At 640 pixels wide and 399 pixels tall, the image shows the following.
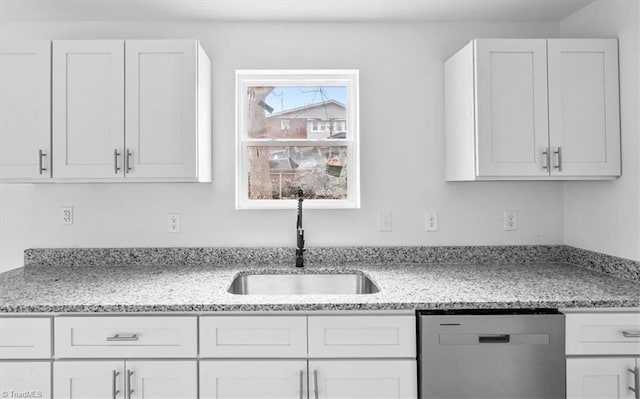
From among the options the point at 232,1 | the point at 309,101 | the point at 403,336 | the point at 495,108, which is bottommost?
the point at 403,336

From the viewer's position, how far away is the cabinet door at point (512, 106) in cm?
212

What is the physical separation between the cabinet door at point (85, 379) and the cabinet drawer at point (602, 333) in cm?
180

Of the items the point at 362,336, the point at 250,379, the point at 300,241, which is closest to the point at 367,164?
the point at 300,241

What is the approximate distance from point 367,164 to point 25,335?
1.83m

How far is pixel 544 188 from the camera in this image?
8.35 feet

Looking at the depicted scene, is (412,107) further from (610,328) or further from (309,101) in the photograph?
(610,328)

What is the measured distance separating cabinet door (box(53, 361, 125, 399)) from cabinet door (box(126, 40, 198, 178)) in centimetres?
90

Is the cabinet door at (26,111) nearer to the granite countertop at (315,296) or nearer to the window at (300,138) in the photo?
the granite countertop at (315,296)

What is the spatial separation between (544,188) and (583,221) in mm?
276

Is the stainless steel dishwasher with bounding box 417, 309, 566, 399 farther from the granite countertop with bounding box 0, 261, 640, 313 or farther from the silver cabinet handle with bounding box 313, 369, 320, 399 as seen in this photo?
the silver cabinet handle with bounding box 313, 369, 320, 399

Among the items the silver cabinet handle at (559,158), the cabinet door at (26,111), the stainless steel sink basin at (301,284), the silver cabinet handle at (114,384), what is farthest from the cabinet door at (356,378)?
the cabinet door at (26,111)

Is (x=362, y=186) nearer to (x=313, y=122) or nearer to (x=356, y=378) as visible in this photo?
(x=313, y=122)

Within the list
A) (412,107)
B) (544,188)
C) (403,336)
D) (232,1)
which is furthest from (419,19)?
(403,336)

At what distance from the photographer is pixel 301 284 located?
2416mm
